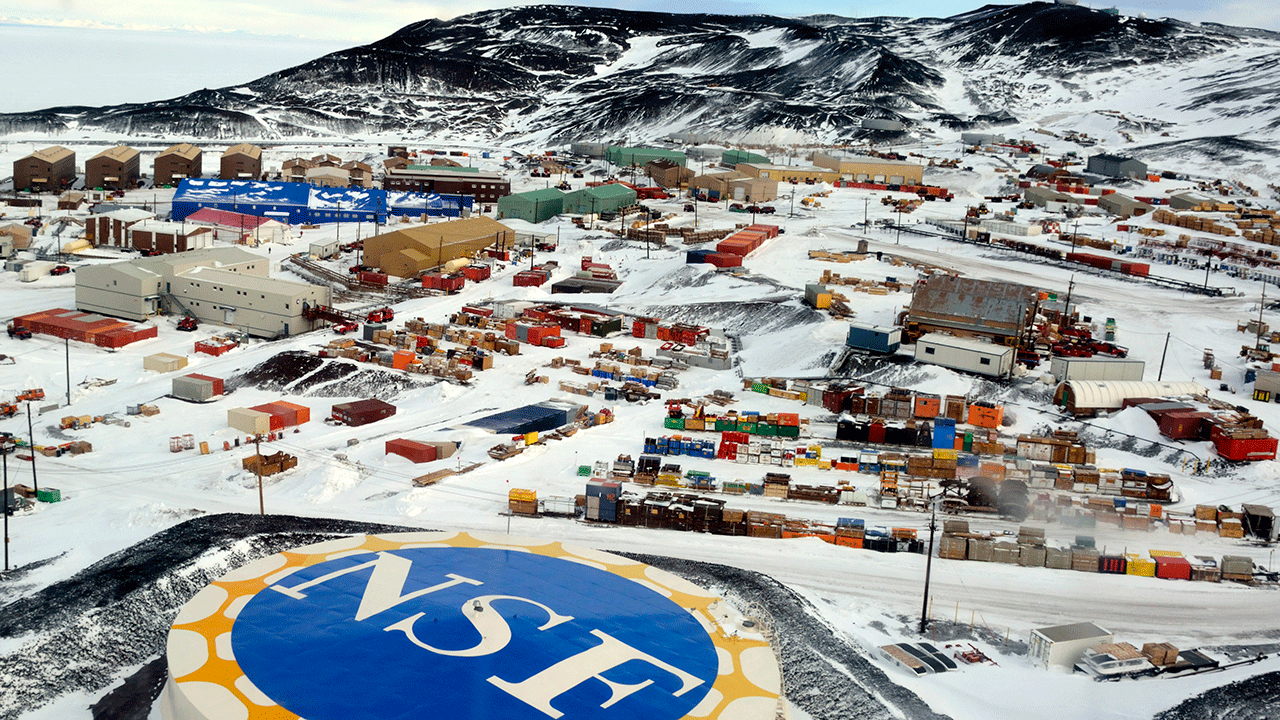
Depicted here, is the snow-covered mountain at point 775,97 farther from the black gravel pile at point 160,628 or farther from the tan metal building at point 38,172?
the black gravel pile at point 160,628

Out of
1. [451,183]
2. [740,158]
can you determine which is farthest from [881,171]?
[451,183]

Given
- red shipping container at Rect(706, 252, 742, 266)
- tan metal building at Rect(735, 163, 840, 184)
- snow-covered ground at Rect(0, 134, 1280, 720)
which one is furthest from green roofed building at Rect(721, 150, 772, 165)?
red shipping container at Rect(706, 252, 742, 266)

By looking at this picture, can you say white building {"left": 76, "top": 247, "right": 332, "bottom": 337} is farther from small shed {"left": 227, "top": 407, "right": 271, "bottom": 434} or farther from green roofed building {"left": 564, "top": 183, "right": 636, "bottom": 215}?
green roofed building {"left": 564, "top": 183, "right": 636, "bottom": 215}

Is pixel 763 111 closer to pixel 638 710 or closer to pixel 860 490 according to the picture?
pixel 860 490

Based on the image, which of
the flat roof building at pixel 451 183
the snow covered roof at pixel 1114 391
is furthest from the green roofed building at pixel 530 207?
the snow covered roof at pixel 1114 391

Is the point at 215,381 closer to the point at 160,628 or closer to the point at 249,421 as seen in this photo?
the point at 249,421
